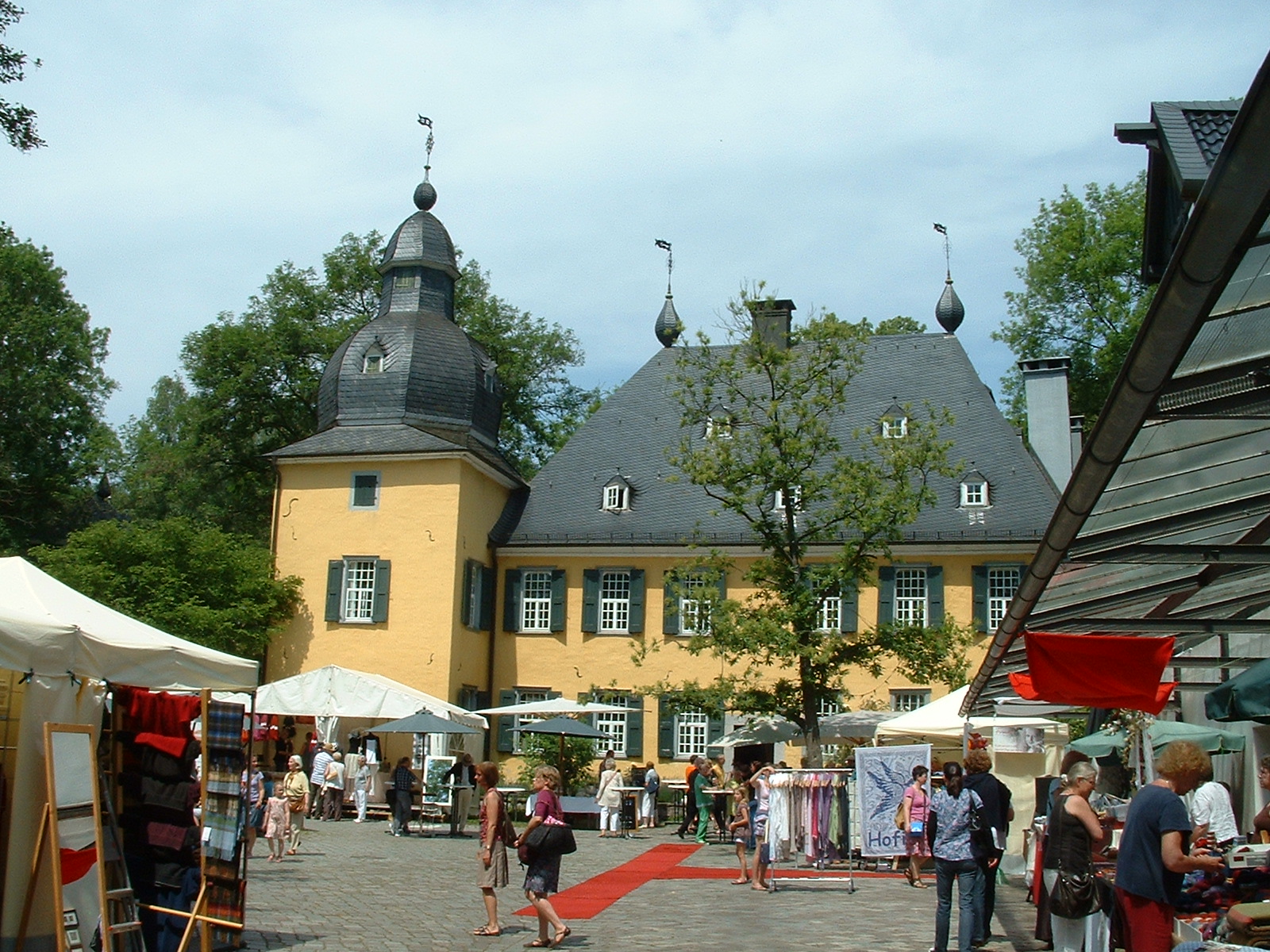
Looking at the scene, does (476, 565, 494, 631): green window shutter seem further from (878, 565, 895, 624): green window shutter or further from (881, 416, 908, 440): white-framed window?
(881, 416, 908, 440): white-framed window

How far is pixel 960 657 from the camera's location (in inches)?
953

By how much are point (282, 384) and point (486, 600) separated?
1262 cm

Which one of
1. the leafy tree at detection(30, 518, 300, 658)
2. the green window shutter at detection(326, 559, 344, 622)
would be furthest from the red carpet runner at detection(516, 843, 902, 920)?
the leafy tree at detection(30, 518, 300, 658)

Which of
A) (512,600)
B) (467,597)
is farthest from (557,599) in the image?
(467,597)

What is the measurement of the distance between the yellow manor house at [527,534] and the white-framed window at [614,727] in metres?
0.07

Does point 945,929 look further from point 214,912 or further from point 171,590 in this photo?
point 171,590

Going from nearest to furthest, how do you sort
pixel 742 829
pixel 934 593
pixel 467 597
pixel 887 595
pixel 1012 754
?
pixel 742 829 < pixel 1012 754 < pixel 934 593 < pixel 887 595 < pixel 467 597

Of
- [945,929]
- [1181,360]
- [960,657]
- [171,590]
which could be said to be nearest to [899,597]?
[960,657]

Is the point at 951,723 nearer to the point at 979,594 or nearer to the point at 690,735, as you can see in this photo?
the point at 979,594

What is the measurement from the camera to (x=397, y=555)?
31.7m

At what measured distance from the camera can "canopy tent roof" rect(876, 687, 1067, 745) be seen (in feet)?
57.8

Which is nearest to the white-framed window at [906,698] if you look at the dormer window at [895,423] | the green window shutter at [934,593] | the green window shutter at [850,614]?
the green window shutter at [934,593]

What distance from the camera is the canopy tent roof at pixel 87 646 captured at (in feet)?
25.9

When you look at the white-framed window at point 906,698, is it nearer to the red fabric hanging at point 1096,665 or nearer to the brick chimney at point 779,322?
the brick chimney at point 779,322
